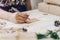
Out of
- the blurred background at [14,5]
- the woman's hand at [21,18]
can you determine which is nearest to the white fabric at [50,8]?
the blurred background at [14,5]

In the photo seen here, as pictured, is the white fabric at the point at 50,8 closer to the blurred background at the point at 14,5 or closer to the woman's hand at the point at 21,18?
the blurred background at the point at 14,5

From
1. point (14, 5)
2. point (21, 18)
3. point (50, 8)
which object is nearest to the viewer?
point (21, 18)

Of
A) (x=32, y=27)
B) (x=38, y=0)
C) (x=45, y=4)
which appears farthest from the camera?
(x=38, y=0)

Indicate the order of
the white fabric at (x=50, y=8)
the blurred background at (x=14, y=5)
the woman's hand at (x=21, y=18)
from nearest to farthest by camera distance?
1. the woman's hand at (x=21, y=18)
2. the white fabric at (x=50, y=8)
3. the blurred background at (x=14, y=5)

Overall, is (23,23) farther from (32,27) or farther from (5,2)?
(5,2)

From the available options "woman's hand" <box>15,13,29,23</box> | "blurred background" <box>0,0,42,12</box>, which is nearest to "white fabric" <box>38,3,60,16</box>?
"blurred background" <box>0,0,42,12</box>

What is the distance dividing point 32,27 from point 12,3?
55cm

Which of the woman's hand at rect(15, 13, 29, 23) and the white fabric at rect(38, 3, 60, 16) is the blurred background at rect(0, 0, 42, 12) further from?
the woman's hand at rect(15, 13, 29, 23)

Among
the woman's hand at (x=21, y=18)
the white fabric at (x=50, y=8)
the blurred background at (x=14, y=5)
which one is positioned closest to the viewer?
the woman's hand at (x=21, y=18)

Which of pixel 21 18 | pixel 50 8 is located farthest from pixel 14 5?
pixel 21 18

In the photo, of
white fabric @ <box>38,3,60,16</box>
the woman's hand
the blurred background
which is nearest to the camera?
the woman's hand

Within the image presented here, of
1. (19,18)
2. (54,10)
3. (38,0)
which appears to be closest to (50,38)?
(19,18)

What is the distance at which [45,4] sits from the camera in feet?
4.10

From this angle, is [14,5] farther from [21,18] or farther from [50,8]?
[21,18]
